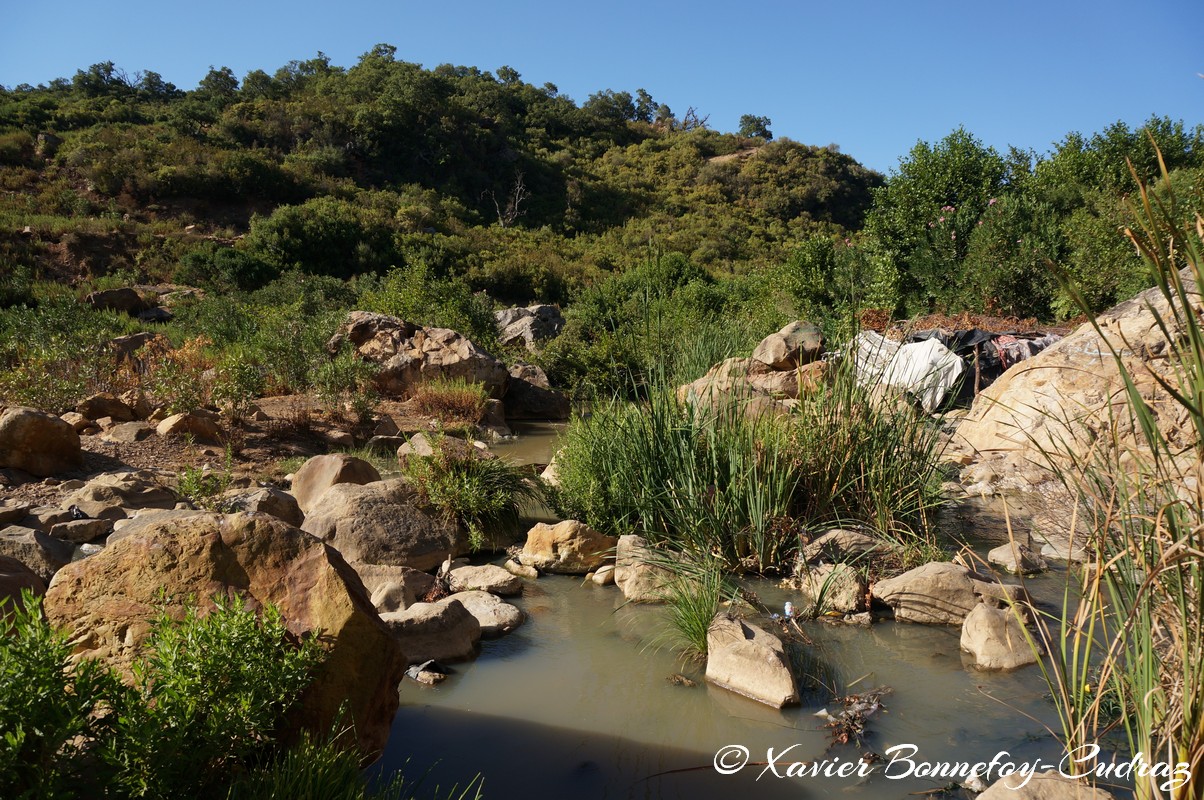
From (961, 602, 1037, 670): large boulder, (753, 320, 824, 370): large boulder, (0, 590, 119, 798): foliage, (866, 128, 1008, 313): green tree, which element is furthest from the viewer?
(866, 128, 1008, 313): green tree

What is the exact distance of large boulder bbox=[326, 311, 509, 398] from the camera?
459 inches

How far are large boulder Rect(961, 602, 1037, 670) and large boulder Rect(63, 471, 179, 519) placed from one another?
563 cm

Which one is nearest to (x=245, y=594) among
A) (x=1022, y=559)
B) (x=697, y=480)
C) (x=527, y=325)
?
(x=697, y=480)

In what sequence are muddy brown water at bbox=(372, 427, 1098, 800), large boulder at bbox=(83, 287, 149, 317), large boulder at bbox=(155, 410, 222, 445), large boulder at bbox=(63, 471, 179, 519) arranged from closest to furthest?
1. muddy brown water at bbox=(372, 427, 1098, 800)
2. large boulder at bbox=(63, 471, 179, 519)
3. large boulder at bbox=(155, 410, 222, 445)
4. large boulder at bbox=(83, 287, 149, 317)

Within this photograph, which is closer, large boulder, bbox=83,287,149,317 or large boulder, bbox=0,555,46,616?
large boulder, bbox=0,555,46,616

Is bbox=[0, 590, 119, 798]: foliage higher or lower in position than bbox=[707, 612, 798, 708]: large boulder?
higher

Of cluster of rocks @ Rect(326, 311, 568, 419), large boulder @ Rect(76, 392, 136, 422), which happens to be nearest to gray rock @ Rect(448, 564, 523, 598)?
large boulder @ Rect(76, 392, 136, 422)

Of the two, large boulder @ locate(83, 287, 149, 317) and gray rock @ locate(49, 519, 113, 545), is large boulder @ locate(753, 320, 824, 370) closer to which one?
→ gray rock @ locate(49, 519, 113, 545)

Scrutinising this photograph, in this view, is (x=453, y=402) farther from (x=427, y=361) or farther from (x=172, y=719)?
(x=172, y=719)

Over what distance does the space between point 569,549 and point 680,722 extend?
2.13m

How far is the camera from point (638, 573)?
505 cm

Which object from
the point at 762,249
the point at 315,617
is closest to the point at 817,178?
the point at 762,249

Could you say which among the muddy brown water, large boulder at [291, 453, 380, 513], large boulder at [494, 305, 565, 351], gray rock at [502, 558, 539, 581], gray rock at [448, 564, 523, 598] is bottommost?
the muddy brown water

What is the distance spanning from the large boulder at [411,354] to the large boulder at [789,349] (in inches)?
159
